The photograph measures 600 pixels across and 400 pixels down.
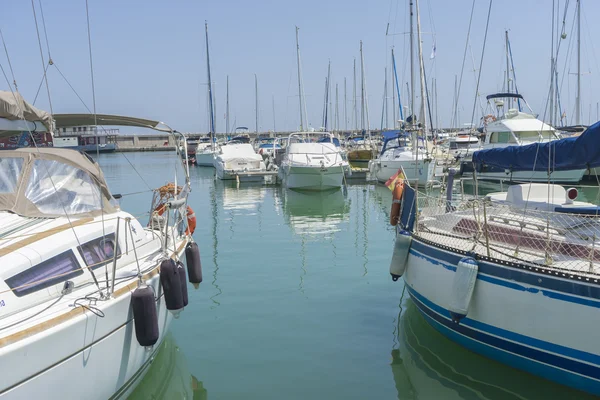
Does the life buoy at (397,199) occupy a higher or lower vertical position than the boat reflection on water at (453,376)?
higher

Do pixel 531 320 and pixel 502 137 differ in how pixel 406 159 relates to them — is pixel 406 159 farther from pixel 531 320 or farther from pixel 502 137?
pixel 531 320

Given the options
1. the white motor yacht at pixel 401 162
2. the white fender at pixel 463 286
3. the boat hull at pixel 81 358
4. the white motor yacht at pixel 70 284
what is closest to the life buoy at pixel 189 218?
the white motor yacht at pixel 70 284

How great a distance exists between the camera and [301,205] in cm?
2273

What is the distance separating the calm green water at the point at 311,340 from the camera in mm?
6348

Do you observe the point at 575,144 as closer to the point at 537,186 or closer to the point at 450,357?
the point at 537,186

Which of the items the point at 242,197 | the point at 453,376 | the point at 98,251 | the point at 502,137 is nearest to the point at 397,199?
the point at 453,376

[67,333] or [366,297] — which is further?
[366,297]

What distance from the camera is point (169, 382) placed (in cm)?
666

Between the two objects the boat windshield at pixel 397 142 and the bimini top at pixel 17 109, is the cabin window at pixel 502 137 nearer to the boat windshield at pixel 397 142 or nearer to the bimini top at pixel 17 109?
the boat windshield at pixel 397 142

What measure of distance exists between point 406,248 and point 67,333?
5113mm

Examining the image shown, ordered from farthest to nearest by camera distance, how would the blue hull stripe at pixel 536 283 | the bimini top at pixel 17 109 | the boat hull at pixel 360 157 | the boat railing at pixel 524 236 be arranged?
the boat hull at pixel 360 157, the bimini top at pixel 17 109, the boat railing at pixel 524 236, the blue hull stripe at pixel 536 283

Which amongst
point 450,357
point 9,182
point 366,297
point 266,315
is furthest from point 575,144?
point 9,182

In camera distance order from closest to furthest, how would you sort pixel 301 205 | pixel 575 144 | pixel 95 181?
pixel 95 181
pixel 575 144
pixel 301 205

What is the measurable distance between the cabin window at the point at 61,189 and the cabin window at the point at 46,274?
37.4 inches
